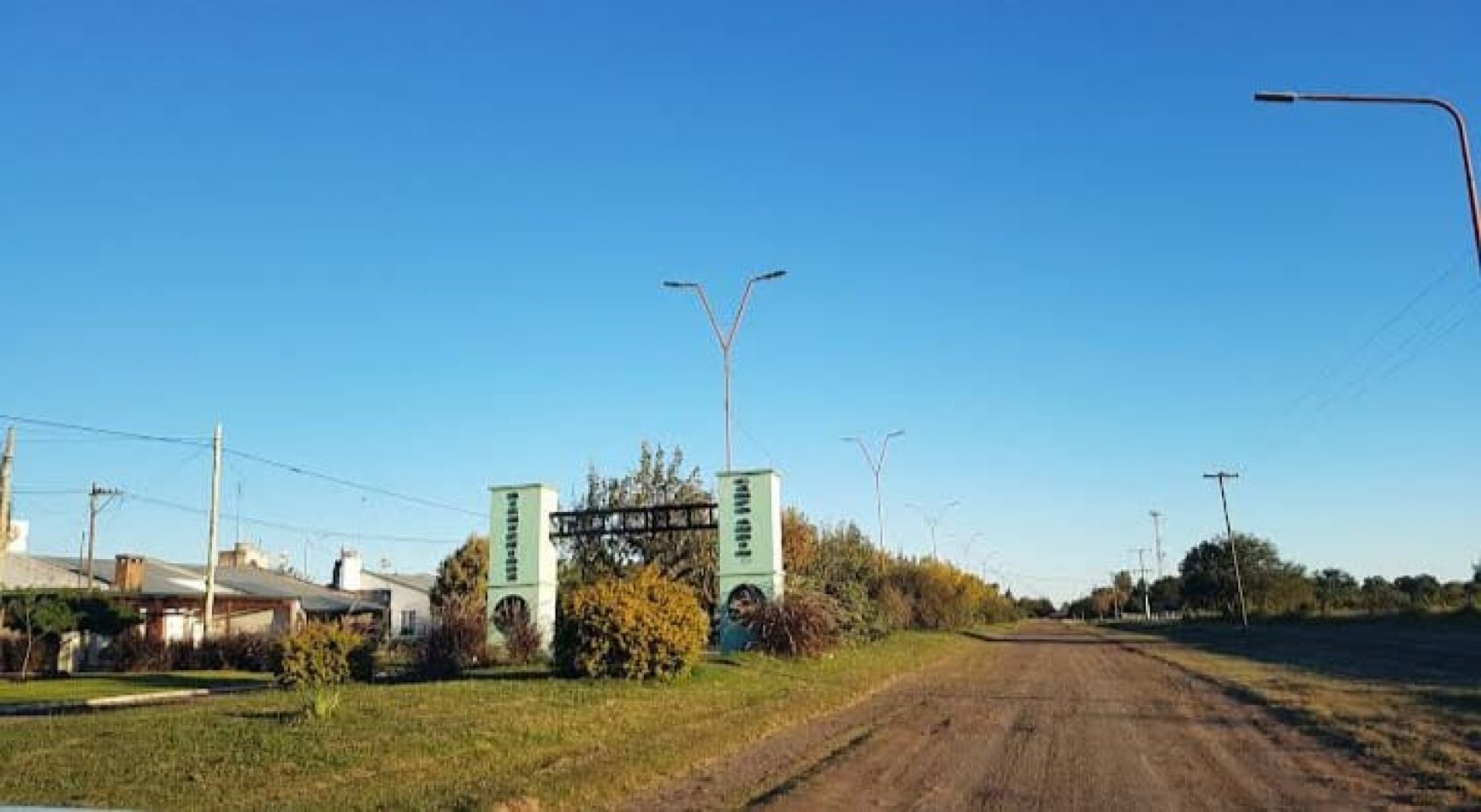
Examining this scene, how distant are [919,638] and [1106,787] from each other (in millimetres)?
42345

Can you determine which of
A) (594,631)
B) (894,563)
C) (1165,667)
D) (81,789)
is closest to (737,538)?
(594,631)

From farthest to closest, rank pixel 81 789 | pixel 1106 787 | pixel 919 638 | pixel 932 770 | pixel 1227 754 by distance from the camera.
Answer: pixel 919 638 → pixel 1227 754 → pixel 932 770 → pixel 1106 787 → pixel 81 789

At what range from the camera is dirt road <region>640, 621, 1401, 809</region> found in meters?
10.7

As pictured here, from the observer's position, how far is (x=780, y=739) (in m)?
15.5

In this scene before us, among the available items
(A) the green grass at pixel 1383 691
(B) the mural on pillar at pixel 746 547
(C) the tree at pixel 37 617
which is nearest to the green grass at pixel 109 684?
(C) the tree at pixel 37 617

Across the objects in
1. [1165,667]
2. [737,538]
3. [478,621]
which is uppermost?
[737,538]

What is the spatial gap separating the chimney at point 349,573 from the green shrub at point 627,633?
5892 centimetres

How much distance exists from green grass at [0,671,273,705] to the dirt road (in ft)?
61.0

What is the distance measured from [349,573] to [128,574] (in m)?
25.2

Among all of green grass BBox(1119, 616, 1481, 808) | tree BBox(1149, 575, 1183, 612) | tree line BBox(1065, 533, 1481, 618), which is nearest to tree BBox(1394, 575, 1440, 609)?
tree line BBox(1065, 533, 1481, 618)

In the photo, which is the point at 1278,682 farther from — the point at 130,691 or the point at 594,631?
the point at 130,691

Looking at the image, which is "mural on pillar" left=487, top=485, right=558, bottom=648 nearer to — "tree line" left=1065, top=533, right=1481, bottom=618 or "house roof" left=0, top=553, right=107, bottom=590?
"house roof" left=0, top=553, right=107, bottom=590

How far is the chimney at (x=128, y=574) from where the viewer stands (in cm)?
5109

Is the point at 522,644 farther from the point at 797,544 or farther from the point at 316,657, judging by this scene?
the point at 797,544
